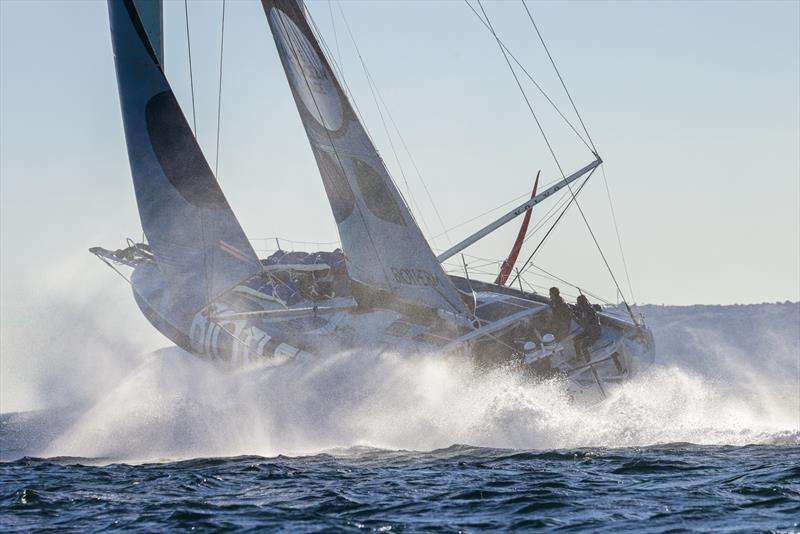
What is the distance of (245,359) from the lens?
23.5 metres

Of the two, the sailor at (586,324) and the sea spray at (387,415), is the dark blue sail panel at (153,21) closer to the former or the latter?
the sea spray at (387,415)

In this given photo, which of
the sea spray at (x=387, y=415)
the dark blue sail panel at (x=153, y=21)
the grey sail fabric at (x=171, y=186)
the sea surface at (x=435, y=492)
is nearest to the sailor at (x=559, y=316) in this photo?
the sea spray at (x=387, y=415)

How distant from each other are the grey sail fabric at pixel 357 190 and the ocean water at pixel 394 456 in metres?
1.46

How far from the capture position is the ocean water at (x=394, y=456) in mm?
10102

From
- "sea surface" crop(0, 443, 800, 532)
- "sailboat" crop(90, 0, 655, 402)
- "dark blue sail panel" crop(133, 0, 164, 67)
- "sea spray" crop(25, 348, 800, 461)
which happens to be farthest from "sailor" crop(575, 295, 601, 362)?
"dark blue sail panel" crop(133, 0, 164, 67)

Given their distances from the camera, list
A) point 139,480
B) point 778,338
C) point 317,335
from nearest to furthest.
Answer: point 139,480, point 317,335, point 778,338

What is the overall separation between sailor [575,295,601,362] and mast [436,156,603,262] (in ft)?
10.9

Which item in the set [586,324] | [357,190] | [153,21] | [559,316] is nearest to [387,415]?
[357,190]

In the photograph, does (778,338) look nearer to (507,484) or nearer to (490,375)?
(490,375)

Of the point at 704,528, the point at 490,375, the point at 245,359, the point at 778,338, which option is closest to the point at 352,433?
the point at 490,375

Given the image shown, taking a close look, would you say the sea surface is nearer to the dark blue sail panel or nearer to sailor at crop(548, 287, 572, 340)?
sailor at crop(548, 287, 572, 340)

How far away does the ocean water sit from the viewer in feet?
33.1

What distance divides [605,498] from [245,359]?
13814 mm

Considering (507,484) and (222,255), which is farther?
(222,255)
